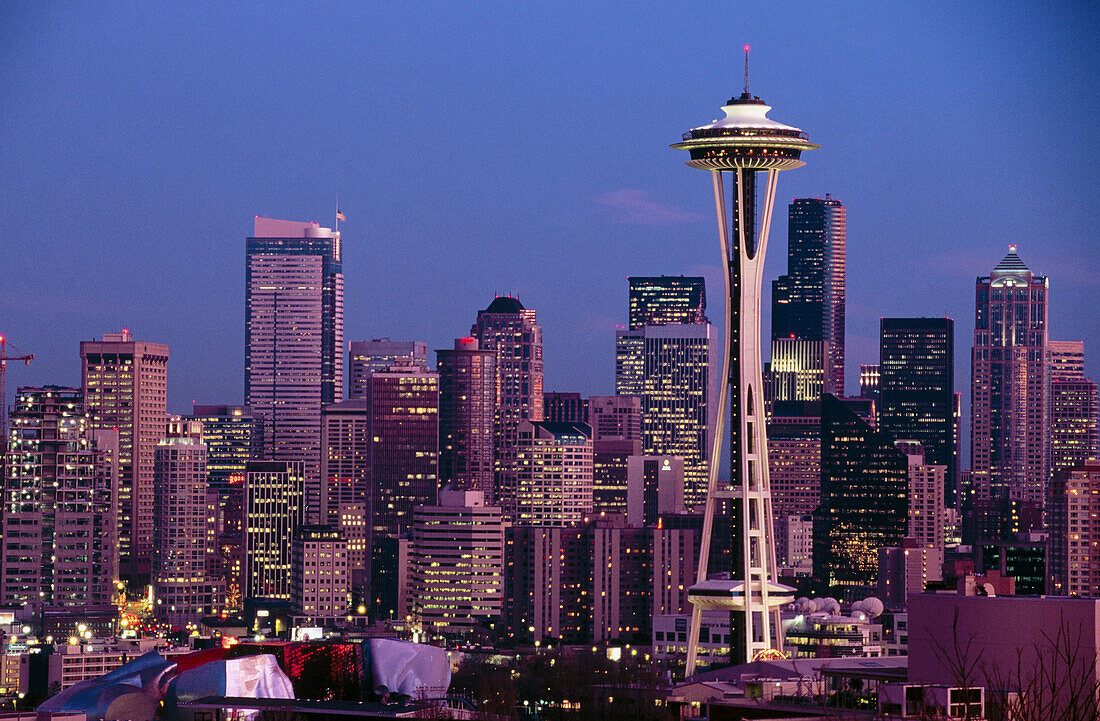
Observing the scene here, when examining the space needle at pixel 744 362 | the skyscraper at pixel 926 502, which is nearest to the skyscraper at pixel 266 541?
the skyscraper at pixel 926 502

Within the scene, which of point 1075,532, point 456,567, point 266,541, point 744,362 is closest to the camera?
point 744,362

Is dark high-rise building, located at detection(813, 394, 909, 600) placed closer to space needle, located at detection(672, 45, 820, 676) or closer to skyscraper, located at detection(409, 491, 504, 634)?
skyscraper, located at detection(409, 491, 504, 634)

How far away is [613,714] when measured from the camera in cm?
8400

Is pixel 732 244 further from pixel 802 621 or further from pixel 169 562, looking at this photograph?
pixel 169 562

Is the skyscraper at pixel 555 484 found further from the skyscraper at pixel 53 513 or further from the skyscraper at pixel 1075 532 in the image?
the skyscraper at pixel 1075 532

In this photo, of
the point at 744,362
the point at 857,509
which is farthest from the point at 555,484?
the point at 744,362

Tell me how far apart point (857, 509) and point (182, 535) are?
55.8 metres

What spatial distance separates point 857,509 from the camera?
616 ft

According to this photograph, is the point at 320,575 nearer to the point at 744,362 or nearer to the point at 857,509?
the point at 857,509

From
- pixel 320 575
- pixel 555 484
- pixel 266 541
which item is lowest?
pixel 320 575

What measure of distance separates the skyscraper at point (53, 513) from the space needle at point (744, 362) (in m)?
59.9

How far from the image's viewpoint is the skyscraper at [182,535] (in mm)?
174500

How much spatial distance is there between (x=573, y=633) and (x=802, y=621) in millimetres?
36053

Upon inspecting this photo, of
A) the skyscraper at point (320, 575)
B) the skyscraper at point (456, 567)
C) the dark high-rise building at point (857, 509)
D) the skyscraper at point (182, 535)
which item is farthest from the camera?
the dark high-rise building at point (857, 509)
